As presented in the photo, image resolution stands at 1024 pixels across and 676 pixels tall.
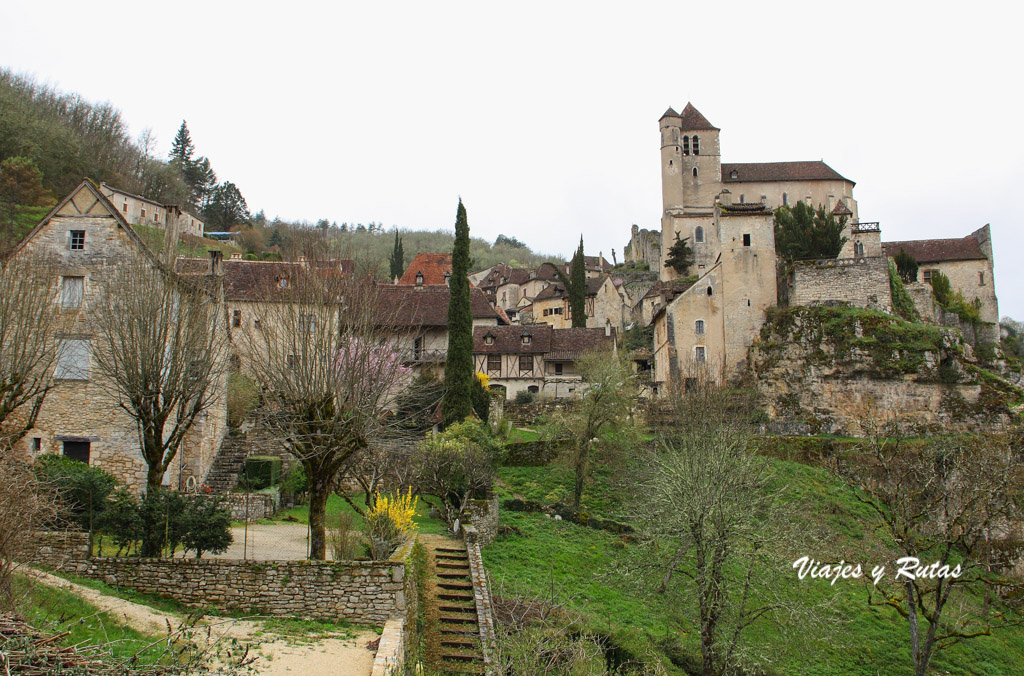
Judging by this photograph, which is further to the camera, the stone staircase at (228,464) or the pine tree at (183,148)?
the pine tree at (183,148)

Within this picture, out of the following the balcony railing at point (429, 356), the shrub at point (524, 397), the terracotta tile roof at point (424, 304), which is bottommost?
the shrub at point (524, 397)

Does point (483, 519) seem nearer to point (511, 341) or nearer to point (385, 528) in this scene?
point (385, 528)

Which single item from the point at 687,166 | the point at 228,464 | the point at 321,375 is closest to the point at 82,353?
the point at 228,464

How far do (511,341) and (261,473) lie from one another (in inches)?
859

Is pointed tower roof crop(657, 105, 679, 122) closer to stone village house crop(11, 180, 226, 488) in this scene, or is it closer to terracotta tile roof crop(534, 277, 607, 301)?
terracotta tile roof crop(534, 277, 607, 301)

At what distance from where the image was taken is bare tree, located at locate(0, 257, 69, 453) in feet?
50.7

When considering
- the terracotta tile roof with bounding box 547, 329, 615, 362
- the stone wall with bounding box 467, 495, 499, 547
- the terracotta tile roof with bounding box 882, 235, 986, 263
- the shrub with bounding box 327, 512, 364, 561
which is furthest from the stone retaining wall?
the terracotta tile roof with bounding box 882, 235, 986, 263

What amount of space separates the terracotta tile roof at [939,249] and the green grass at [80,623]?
55298 millimetres

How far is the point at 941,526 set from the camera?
21.5 meters

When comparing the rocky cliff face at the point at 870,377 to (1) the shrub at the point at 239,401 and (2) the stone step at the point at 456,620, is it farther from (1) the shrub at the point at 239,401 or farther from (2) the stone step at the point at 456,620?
(2) the stone step at the point at 456,620

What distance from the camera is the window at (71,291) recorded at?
20458 mm

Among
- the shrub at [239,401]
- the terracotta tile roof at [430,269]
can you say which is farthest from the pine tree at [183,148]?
the shrub at [239,401]

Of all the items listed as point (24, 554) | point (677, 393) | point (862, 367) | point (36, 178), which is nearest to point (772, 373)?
point (862, 367)

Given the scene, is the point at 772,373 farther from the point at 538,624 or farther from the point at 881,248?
the point at 538,624
